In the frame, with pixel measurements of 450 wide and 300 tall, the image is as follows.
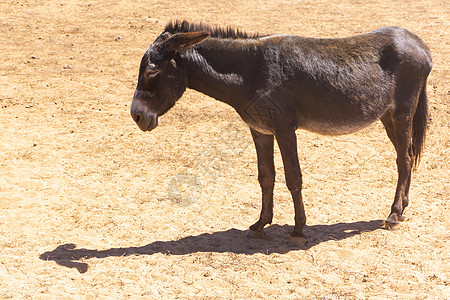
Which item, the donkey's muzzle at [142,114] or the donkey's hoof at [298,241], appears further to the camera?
the donkey's hoof at [298,241]

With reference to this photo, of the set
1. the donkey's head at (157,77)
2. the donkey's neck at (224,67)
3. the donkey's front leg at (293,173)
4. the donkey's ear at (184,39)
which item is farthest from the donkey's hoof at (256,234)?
the donkey's ear at (184,39)

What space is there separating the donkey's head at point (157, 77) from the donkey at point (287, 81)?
11mm

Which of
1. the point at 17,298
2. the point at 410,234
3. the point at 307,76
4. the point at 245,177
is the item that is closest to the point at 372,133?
the point at 245,177

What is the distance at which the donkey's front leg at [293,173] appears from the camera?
19.4 feet

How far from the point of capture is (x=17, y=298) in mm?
5113

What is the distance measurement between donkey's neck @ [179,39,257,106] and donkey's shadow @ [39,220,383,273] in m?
1.83

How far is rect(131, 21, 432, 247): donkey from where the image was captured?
573 centimetres

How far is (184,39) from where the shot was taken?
5520 millimetres

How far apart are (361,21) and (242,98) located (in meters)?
12.0

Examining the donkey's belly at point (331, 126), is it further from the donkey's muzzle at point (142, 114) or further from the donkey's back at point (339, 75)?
the donkey's muzzle at point (142, 114)

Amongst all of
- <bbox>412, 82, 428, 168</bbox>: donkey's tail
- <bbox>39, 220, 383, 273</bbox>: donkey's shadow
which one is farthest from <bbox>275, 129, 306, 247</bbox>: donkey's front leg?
<bbox>412, 82, 428, 168</bbox>: donkey's tail

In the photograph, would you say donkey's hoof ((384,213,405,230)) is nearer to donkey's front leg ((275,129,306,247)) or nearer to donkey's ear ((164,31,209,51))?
donkey's front leg ((275,129,306,247))

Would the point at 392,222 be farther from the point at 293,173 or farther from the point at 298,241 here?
the point at 293,173

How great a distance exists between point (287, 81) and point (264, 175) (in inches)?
50.5
